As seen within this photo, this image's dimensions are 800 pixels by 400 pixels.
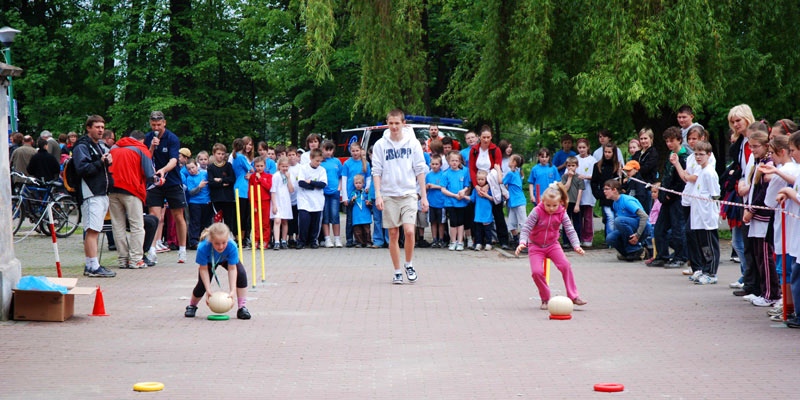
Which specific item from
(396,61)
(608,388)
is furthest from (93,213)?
(396,61)

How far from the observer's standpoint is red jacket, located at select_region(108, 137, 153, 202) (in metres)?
14.0

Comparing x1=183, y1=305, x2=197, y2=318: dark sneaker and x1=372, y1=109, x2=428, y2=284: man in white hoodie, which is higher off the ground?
x1=372, y1=109, x2=428, y2=284: man in white hoodie

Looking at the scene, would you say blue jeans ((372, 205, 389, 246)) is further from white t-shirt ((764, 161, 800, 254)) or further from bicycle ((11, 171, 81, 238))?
white t-shirt ((764, 161, 800, 254))

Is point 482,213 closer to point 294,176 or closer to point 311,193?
point 311,193

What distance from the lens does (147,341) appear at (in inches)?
339

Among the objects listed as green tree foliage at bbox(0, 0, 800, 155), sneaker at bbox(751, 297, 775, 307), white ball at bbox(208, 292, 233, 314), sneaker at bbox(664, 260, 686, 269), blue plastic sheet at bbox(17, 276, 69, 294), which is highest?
green tree foliage at bbox(0, 0, 800, 155)

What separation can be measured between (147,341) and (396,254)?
4621 mm

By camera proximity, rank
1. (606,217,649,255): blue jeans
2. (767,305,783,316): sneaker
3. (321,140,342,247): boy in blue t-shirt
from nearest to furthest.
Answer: (767,305,783,316): sneaker < (606,217,649,255): blue jeans < (321,140,342,247): boy in blue t-shirt

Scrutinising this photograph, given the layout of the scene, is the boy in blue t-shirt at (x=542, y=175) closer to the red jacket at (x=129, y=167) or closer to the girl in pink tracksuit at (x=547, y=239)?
the red jacket at (x=129, y=167)

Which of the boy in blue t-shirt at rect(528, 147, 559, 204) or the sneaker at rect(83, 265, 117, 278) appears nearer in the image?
the sneaker at rect(83, 265, 117, 278)

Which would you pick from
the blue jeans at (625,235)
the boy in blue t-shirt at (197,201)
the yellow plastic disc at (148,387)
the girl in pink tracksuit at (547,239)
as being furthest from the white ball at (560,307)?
the boy in blue t-shirt at (197,201)

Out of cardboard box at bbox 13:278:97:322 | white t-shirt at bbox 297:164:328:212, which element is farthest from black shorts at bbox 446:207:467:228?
cardboard box at bbox 13:278:97:322

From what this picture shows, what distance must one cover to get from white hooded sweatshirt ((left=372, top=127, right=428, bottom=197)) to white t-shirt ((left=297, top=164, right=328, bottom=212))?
5430 mm

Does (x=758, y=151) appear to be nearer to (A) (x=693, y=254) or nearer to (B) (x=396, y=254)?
(A) (x=693, y=254)
